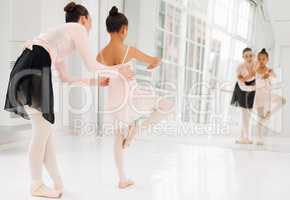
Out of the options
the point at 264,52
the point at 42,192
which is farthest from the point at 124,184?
the point at 264,52

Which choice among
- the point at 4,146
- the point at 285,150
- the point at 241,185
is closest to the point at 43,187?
the point at 241,185

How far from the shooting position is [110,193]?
1.95 meters

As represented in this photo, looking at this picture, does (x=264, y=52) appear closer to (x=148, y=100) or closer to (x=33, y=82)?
(x=148, y=100)

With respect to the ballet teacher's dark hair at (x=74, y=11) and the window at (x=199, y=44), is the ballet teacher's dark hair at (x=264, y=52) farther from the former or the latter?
the ballet teacher's dark hair at (x=74, y=11)

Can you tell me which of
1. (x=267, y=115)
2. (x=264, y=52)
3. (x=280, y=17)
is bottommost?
(x=267, y=115)

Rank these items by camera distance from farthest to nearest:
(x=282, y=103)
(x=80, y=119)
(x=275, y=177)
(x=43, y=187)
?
(x=80, y=119)
(x=282, y=103)
(x=275, y=177)
(x=43, y=187)

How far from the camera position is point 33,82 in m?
1.75

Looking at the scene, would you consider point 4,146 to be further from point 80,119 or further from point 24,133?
point 80,119

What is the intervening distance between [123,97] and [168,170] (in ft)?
2.66

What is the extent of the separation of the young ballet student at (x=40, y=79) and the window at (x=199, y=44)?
182cm

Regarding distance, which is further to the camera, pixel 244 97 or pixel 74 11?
pixel 244 97

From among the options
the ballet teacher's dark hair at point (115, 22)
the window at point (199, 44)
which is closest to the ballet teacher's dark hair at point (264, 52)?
the window at point (199, 44)

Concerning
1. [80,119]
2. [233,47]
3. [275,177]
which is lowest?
[275,177]

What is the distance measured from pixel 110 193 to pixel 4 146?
1694 mm
